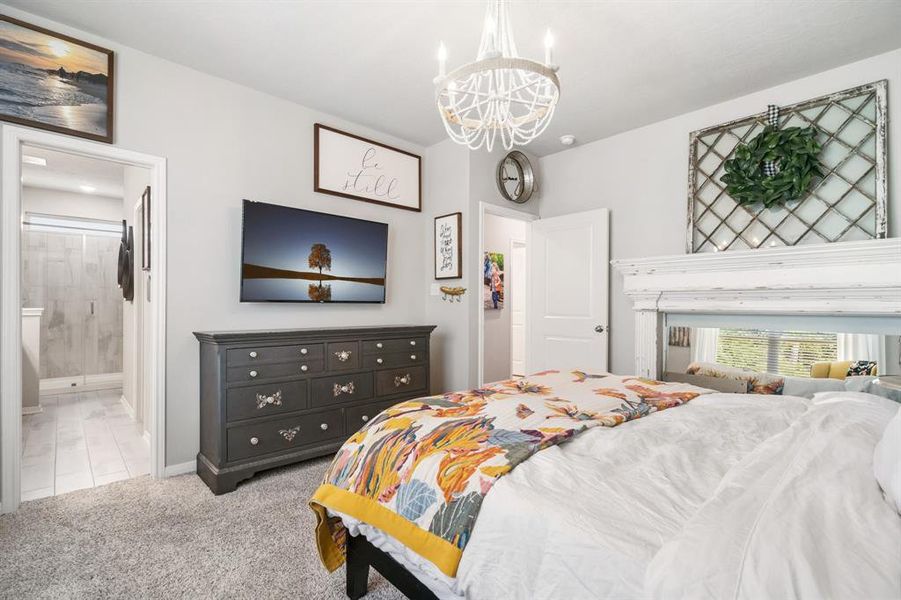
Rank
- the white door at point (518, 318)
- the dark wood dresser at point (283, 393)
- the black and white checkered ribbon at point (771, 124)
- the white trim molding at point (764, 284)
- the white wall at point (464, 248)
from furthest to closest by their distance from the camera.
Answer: the white door at point (518, 318) → the white wall at point (464, 248) → the black and white checkered ribbon at point (771, 124) → the dark wood dresser at point (283, 393) → the white trim molding at point (764, 284)

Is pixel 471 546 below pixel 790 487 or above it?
below

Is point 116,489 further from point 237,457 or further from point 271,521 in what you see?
point 271,521

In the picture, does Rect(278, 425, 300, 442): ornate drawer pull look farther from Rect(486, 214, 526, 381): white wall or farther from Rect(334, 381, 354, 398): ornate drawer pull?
Rect(486, 214, 526, 381): white wall

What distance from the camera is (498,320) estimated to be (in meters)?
5.08

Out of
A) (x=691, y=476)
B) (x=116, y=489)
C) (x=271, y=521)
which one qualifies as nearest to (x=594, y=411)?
(x=691, y=476)

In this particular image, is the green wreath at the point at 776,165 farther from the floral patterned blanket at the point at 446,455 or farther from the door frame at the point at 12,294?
the door frame at the point at 12,294

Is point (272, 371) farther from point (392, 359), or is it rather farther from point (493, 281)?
point (493, 281)

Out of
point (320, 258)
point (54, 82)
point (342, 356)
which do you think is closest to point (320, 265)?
point (320, 258)

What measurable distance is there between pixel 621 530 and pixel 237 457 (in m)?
2.35

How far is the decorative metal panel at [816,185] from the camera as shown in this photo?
8.40 ft

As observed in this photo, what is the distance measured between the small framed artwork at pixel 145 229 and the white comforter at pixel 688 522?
2777mm

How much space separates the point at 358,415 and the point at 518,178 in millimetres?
2545

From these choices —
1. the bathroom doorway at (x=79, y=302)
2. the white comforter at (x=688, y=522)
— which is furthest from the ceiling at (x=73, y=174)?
the white comforter at (x=688, y=522)

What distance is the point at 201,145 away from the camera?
279 centimetres
